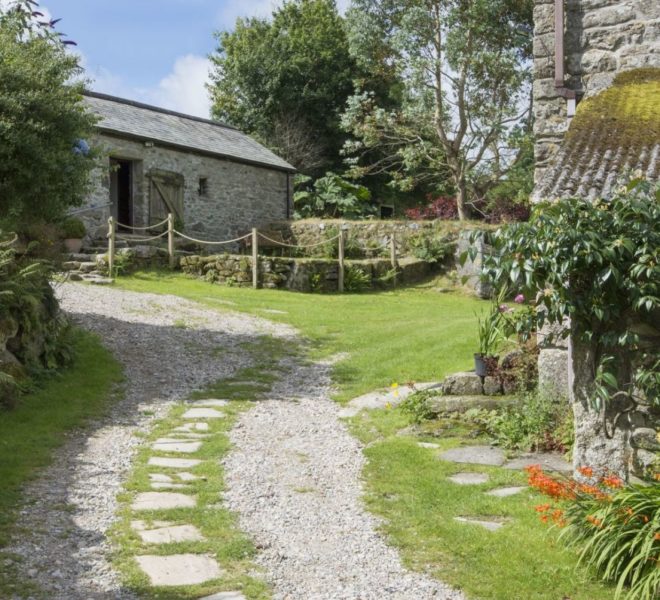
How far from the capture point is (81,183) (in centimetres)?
1166

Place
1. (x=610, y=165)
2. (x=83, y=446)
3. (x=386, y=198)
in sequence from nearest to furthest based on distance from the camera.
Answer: (x=610, y=165)
(x=83, y=446)
(x=386, y=198)

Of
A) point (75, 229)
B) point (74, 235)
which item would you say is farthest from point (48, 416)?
point (74, 235)

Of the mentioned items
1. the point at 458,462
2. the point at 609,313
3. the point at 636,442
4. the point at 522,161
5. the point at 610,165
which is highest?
the point at 522,161

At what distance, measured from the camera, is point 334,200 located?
95.1 ft

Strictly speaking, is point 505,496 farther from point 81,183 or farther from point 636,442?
point 81,183

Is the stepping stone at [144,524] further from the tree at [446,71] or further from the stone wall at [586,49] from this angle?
the tree at [446,71]

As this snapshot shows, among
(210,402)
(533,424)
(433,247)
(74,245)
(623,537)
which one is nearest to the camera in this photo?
(623,537)

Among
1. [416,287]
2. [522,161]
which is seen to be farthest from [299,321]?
[522,161]

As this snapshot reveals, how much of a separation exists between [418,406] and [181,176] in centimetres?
1713

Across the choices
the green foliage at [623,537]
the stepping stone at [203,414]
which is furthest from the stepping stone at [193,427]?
the green foliage at [623,537]

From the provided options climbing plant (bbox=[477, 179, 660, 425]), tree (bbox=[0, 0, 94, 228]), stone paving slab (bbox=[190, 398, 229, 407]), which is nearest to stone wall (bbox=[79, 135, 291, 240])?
tree (bbox=[0, 0, 94, 228])

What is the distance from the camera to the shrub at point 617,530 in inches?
170

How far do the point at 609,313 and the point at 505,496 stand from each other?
1617mm

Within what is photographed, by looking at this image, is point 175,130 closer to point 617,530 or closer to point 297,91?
point 297,91
